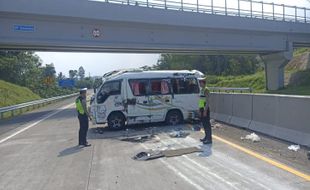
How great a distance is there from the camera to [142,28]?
30328 millimetres

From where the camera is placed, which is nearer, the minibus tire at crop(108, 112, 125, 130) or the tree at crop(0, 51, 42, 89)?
the minibus tire at crop(108, 112, 125, 130)

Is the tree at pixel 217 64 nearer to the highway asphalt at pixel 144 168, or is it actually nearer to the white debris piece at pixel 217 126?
the white debris piece at pixel 217 126

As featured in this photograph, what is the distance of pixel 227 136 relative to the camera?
487 inches

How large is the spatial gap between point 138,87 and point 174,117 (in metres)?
1.92

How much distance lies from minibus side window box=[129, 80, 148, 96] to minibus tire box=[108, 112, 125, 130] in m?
1.06

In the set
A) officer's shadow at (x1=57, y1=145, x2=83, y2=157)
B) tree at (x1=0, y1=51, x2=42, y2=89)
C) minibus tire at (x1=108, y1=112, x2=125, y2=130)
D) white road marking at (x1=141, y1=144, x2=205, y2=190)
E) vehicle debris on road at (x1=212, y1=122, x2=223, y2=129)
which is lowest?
officer's shadow at (x1=57, y1=145, x2=83, y2=157)

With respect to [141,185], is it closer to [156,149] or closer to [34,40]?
[156,149]

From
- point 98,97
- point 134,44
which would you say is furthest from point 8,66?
point 98,97

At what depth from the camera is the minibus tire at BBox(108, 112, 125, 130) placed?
1588cm

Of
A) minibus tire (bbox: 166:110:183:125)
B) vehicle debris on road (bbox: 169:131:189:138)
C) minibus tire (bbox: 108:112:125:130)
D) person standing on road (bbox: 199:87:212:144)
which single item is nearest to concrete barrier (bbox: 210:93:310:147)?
minibus tire (bbox: 166:110:183:125)

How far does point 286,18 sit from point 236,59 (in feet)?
143

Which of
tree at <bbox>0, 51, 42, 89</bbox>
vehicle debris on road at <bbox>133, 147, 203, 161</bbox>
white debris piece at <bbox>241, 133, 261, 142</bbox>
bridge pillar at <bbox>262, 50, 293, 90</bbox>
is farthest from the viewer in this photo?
tree at <bbox>0, 51, 42, 89</bbox>

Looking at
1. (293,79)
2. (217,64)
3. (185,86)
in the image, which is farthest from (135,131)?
(217,64)

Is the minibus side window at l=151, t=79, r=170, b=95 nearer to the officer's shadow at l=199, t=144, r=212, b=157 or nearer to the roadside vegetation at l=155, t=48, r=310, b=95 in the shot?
the officer's shadow at l=199, t=144, r=212, b=157
